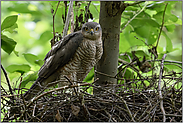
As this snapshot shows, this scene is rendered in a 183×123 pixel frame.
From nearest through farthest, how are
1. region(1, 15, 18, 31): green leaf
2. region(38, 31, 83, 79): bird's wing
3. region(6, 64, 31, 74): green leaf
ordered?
region(1, 15, 18, 31): green leaf < region(38, 31, 83, 79): bird's wing < region(6, 64, 31, 74): green leaf

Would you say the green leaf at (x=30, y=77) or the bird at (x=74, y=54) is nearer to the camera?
the bird at (x=74, y=54)

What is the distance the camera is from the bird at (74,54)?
2438 mm

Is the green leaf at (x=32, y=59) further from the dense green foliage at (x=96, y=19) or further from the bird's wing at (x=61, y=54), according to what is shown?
the bird's wing at (x=61, y=54)

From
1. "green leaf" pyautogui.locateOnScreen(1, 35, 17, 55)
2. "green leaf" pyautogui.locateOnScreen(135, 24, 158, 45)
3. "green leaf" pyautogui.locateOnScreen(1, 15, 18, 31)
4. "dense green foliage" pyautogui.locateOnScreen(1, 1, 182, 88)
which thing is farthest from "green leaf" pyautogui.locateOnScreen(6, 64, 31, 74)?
"green leaf" pyautogui.locateOnScreen(135, 24, 158, 45)

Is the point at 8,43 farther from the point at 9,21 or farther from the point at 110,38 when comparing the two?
the point at 110,38

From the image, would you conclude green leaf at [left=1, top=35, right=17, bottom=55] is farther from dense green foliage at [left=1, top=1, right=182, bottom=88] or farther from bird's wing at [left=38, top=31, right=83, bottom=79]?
bird's wing at [left=38, top=31, right=83, bottom=79]

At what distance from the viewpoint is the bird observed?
2.44 meters

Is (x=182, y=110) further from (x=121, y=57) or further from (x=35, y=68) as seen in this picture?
(x=35, y=68)

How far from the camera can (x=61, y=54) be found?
8.15 feet

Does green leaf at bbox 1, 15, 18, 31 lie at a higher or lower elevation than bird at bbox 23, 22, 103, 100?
higher

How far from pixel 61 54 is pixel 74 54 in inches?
6.7

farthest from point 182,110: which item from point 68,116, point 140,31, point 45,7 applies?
point 45,7

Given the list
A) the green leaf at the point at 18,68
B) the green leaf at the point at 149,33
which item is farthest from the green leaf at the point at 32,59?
the green leaf at the point at 149,33

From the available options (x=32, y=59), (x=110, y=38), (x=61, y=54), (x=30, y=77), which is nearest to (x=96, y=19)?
(x=110, y=38)
